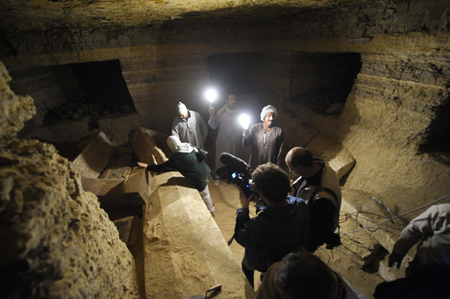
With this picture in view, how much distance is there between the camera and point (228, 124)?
15.3ft

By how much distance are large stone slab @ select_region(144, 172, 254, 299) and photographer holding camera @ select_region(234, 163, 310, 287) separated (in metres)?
0.41

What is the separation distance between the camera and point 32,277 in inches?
32.6

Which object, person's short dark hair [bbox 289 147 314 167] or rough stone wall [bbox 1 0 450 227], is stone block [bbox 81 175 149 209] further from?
rough stone wall [bbox 1 0 450 227]

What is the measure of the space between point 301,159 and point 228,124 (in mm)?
2796

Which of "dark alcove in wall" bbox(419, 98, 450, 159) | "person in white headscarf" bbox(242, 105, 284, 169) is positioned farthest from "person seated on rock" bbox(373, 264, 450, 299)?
"person in white headscarf" bbox(242, 105, 284, 169)

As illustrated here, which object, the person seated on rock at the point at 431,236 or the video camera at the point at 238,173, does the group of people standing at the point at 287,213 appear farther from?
the person seated on rock at the point at 431,236

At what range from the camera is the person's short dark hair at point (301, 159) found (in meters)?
2.07

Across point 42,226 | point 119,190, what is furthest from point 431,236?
point 119,190

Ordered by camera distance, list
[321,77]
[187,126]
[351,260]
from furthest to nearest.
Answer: [321,77] → [187,126] → [351,260]

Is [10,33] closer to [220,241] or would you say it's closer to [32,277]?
[32,277]

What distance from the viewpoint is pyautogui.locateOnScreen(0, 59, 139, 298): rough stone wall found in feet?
2.52

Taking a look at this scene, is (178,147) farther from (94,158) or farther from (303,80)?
(303,80)

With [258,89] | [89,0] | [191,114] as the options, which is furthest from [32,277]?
[258,89]

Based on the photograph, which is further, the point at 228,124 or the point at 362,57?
the point at 228,124
